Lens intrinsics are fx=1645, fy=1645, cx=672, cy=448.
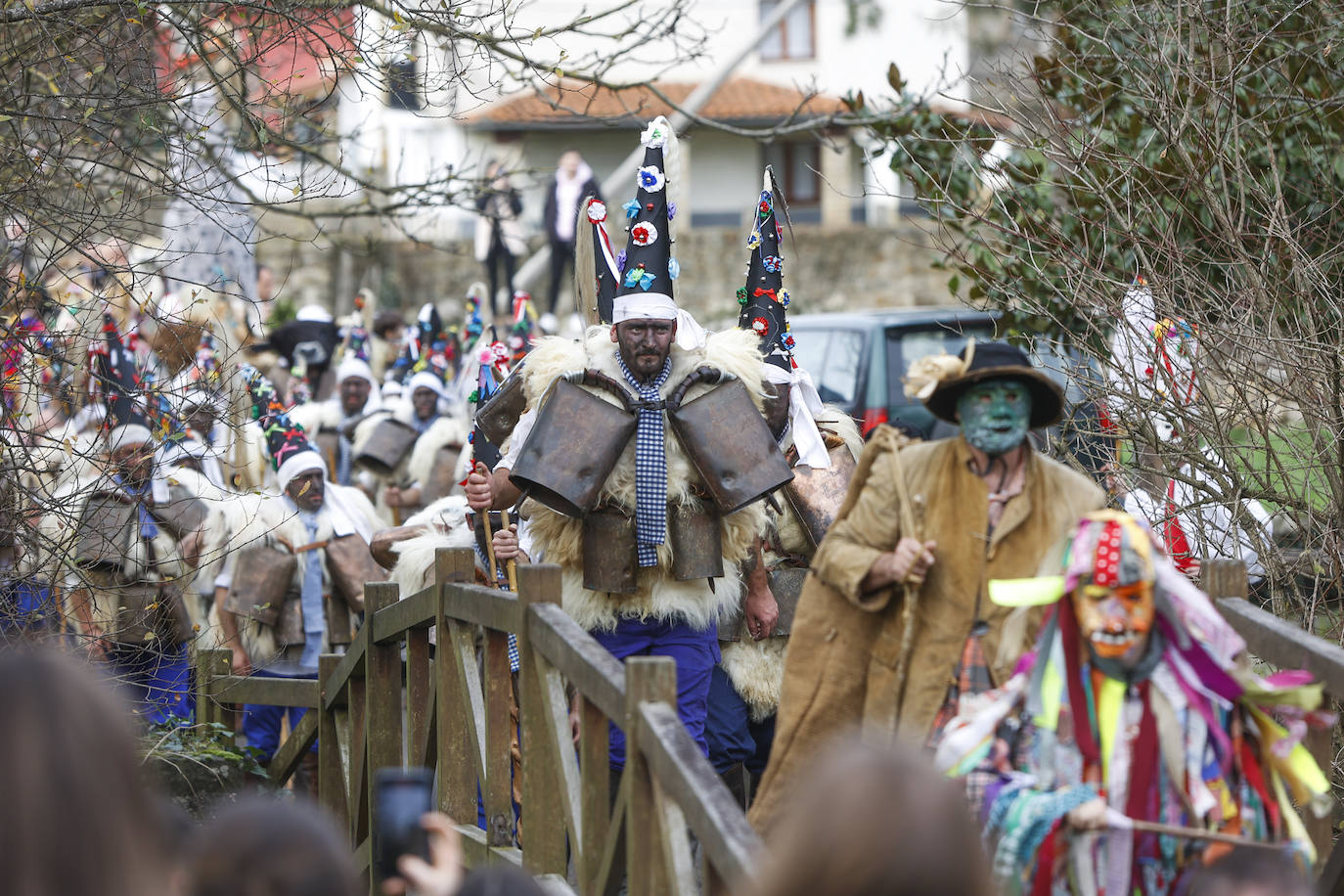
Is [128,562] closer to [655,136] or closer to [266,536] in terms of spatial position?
[266,536]

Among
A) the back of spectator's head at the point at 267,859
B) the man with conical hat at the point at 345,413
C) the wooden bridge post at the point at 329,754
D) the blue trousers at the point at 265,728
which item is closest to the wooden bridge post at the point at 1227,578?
the back of spectator's head at the point at 267,859

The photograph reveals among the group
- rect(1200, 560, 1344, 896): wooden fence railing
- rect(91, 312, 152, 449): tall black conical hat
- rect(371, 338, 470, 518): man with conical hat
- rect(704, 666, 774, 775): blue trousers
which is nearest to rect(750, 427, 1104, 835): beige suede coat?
rect(1200, 560, 1344, 896): wooden fence railing

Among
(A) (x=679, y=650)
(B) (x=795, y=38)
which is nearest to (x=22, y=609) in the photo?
(A) (x=679, y=650)

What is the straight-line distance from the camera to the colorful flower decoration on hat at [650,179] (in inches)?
229

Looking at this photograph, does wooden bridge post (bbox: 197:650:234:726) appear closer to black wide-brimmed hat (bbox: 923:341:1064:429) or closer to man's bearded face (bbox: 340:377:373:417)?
black wide-brimmed hat (bbox: 923:341:1064:429)

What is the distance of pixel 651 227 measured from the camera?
5.78 metres

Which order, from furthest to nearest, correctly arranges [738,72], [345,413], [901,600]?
[738,72] < [345,413] < [901,600]

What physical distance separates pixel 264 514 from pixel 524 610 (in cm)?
390

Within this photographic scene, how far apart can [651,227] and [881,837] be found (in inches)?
155

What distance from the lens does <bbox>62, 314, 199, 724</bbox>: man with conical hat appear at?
18.7 ft

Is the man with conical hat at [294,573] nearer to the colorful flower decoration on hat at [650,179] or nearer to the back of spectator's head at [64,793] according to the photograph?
the colorful flower decoration on hat at [650,179]

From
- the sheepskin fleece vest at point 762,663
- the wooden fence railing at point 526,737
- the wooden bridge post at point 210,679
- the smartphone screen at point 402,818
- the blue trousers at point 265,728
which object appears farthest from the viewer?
the blue trousers at point 265,728

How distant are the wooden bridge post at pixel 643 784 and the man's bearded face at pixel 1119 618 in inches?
37.7

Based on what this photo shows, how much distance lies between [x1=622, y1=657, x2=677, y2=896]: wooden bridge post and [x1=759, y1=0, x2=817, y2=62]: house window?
3036cm
